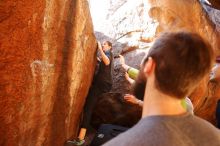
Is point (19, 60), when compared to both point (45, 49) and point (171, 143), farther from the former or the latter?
point (171, 143)

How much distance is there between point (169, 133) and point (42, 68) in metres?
2.55

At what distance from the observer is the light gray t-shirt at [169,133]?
117 cm

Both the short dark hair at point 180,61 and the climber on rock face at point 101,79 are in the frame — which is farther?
the climber on rock face at point 101,79

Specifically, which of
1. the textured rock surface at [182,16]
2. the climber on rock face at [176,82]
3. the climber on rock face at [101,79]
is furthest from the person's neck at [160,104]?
the textured rock surface at [182,16]

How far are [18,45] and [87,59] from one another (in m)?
2.06

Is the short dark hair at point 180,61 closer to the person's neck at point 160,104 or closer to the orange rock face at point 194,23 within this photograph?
the person's neck at point 160,104

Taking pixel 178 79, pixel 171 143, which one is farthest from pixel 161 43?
pixel 171 143

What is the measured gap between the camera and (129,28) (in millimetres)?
7465

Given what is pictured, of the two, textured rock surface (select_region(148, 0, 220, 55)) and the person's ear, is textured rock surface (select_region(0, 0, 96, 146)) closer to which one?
the person's ear

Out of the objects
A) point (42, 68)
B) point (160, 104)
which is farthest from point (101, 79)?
point (160, 104)

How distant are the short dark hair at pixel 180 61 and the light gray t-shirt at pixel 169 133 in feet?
0.46

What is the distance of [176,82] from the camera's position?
52.7 inches

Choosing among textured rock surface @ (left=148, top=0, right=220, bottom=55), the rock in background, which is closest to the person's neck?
the rock in background

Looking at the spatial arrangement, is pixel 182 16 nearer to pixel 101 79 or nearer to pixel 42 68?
pixel 101 79
